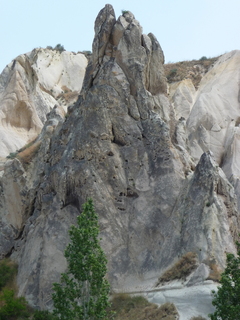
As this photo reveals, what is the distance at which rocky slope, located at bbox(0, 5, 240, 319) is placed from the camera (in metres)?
28.9

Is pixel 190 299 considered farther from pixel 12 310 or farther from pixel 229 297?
pixel 12 310

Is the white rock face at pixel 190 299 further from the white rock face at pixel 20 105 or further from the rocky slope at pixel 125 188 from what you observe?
the white rock face at pixel 20 105

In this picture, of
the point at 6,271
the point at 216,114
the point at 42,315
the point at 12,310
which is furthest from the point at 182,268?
the point at 216,114

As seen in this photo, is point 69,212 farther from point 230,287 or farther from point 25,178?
point 230,287

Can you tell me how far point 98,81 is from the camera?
34125 millimetres

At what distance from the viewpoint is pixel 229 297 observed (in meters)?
22.3

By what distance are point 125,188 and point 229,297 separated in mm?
10481

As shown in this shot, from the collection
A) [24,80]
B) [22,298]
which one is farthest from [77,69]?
[22,298]

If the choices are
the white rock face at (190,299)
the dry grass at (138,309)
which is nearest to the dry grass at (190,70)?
the dry grass at (138,309)

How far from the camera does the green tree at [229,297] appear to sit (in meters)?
21.7

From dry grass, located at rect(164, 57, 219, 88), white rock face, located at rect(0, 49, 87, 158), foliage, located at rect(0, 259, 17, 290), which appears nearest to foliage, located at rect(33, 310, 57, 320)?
foliage, located at rect(0, 259, 17, 290)

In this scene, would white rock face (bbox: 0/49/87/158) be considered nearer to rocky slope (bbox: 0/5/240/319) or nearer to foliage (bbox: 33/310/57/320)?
rocky slope (bbox: 0/5/240/319)

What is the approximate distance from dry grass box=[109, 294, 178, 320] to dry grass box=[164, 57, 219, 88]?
2882cm

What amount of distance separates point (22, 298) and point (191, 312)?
8083 millimetres
